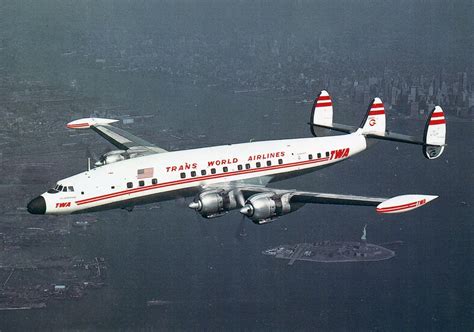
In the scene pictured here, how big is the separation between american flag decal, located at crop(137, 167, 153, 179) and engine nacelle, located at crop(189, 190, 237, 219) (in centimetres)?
346

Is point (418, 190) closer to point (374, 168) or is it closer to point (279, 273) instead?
point (374, 168)

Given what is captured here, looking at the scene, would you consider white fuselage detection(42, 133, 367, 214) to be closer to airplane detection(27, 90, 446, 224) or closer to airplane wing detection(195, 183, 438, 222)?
airplane detection(27, 90, 446, 224)

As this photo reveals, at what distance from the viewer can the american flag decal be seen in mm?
46812

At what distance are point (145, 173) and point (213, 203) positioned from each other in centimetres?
493

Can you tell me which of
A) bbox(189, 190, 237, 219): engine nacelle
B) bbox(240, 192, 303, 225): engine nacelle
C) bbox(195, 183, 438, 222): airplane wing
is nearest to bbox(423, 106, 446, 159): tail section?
bbox(195, 183, 438, 222): airplane wing

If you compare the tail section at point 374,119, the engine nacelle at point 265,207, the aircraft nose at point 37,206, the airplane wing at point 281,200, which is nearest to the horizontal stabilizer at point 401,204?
→ the airplane wing at point 281,200

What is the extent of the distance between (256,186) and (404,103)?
123m

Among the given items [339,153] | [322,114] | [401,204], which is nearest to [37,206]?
[401,204]

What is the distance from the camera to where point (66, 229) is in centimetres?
10969

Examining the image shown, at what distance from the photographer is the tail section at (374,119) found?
57.7 metres

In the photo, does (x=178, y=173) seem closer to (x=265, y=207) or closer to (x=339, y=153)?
(x=265, y=207)

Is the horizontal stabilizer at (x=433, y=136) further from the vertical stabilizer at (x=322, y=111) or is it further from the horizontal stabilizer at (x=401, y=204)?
the horizontal stabilizer at (x=401, y=204)

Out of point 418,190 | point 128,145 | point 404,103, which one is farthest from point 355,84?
point 128,145

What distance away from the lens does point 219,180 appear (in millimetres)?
49031
